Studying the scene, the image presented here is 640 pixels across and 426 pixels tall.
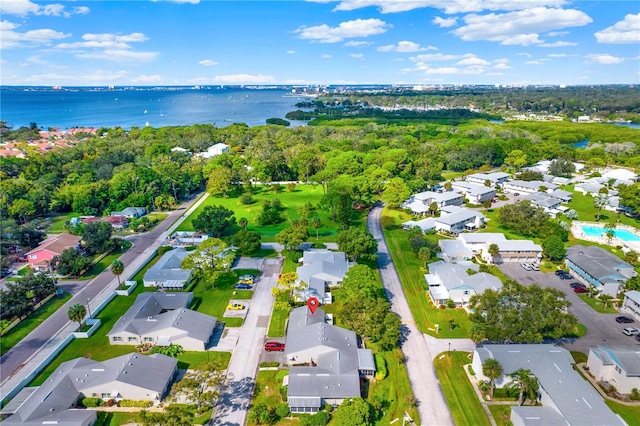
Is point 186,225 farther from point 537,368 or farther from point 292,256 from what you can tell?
point 537,368

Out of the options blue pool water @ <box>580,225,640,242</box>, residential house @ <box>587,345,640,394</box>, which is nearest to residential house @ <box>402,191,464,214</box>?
blue pool water @ <box>580,225,640,242</box>

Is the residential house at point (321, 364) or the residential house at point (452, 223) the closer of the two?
the residential house at point (321, 364)

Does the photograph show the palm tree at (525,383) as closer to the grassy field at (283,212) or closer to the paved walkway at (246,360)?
the paved walkway at (246,360)

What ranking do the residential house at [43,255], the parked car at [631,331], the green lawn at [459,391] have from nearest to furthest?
the green lawn at [459,391] < the parked car at [631,331] < the residential house at [43,255]

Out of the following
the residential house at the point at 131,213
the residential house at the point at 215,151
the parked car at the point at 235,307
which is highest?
the residential house at the point at 215,151

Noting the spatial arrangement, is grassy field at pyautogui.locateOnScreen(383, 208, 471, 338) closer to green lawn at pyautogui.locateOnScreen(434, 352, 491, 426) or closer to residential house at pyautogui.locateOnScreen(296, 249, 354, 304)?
green lawn at pyautogui.locateOnScreen(434, 352, 491, 426)

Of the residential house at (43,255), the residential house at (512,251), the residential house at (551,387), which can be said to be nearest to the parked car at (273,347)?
the residential house at (551,387)

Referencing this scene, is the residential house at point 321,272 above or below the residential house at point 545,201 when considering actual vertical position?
below

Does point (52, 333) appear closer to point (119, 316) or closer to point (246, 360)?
point (119, 316)
